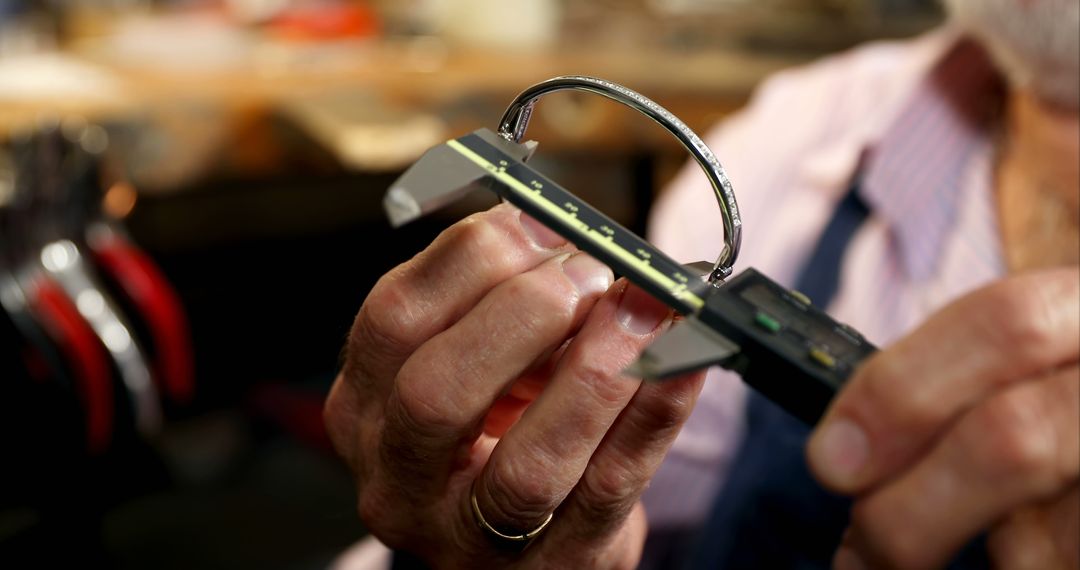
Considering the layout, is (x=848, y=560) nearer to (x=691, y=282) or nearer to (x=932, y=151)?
(x=691, y=282)

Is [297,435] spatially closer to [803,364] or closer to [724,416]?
[724,416]

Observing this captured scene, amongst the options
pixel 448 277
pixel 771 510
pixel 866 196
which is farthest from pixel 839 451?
pixel 866 196

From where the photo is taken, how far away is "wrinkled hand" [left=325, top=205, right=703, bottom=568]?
0.30m

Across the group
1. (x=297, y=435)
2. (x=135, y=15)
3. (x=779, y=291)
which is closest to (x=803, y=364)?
(x=779, y=291)

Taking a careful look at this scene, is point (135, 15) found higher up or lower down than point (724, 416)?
higher up

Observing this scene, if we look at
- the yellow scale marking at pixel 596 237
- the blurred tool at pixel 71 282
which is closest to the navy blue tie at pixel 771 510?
the yellow scale marking at pixel 596 237

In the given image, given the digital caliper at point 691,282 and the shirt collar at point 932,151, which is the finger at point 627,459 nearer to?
the digital caliper at point 691,282

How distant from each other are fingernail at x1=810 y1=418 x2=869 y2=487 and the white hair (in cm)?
34

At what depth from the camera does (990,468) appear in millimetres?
268

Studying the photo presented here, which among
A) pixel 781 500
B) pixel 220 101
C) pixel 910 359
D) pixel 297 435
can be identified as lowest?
pixel 297 435

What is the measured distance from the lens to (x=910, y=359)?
0.90 ft

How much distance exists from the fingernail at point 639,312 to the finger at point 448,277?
0.03 meters

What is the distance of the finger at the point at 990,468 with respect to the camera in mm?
268

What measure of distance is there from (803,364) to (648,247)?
0.18 feet
